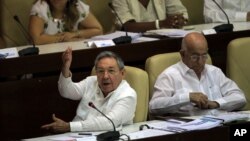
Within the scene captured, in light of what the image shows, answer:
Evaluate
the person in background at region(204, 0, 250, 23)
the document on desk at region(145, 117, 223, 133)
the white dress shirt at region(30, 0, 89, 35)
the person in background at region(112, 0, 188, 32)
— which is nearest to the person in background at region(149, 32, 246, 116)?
the document on desk at region(145, 117, 223, 133)

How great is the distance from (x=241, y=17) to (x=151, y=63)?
1.95 metres

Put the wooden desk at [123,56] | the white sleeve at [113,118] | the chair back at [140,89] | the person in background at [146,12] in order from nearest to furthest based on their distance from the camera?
the white sleeve at [113,118] < the chair back at [140,89] < the wooden desk at [123,56] < the person in background at [146,12]

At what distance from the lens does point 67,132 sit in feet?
10.8

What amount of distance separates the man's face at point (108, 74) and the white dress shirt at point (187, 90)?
0.38 metres

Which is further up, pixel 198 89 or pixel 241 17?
pixel 241 17

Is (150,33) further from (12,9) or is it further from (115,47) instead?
(12,9)

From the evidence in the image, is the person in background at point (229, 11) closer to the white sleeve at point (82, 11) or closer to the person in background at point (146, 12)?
the person in background at point (146, 12)

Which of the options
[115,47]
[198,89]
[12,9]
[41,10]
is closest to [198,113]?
[198,89]

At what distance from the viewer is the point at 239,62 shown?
4211 millimetres

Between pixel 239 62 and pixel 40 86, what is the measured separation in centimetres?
138

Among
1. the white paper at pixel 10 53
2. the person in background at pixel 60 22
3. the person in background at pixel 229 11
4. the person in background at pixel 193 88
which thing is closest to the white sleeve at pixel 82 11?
the person in background at pixel 60 22

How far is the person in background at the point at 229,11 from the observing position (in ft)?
18.5

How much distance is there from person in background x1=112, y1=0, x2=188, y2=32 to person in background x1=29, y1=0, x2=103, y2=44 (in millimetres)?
365

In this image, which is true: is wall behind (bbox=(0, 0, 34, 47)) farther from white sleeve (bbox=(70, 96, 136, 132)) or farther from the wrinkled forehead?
white sleeve (bbox=(70, 96, 136, 132))
